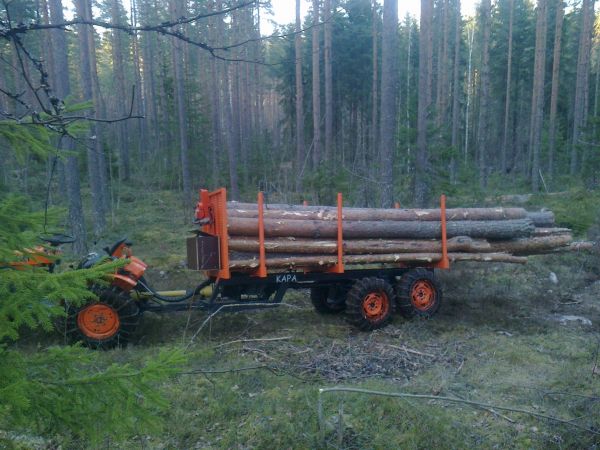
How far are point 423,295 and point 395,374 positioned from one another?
273 cm

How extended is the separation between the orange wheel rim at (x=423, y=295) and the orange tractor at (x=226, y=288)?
16 millimetres

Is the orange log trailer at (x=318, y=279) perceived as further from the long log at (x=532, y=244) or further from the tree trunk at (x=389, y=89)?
the tree trunk at (x=389, y=89)

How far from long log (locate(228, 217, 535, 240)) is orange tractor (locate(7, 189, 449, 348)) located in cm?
16

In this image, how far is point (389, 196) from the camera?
12273 mm

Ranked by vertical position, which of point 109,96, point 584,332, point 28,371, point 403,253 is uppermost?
point 109,96

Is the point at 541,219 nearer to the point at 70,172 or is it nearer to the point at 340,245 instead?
the point at 340,245

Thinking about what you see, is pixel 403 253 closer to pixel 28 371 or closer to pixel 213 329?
pixel 213 329

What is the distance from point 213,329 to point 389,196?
6.16m

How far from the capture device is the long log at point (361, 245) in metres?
7.17

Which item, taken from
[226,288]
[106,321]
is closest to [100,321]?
[106,321]

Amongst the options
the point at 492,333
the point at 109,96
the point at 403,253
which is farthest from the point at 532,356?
the point at 109,96

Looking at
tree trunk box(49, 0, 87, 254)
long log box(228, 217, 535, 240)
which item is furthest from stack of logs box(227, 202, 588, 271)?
tree trunk box(49, 0, 87, 254)

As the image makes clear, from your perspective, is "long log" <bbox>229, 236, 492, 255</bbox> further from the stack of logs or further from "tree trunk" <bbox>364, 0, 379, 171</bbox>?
"tree trunk" <bbox>364, 0, 379, 171</bbox>

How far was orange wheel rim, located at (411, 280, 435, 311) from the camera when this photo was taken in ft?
27.2
